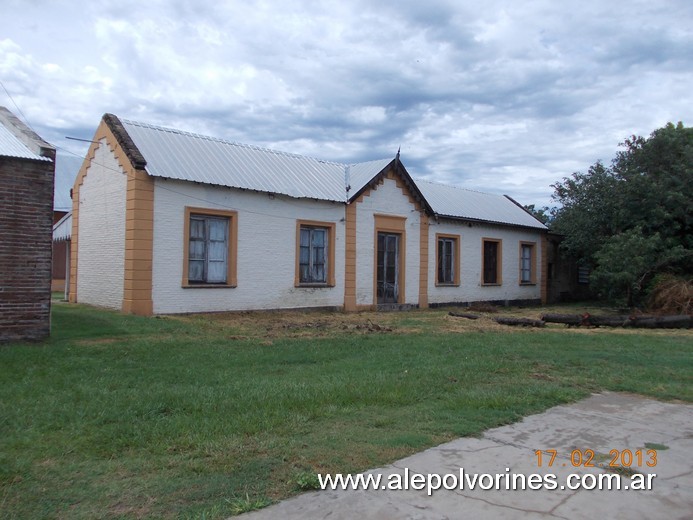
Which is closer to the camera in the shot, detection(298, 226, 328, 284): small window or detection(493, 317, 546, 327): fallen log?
detection(493, 317, 546, 327): fallen log

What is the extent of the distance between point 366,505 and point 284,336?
8.68 m

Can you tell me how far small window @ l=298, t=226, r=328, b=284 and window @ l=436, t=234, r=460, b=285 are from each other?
5.51m

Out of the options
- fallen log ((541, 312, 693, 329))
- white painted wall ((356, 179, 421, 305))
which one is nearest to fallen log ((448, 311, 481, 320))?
fallen log ((541, 312, 693, 329))

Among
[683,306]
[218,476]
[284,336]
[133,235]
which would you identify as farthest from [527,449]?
[683,306]

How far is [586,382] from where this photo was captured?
324 inches

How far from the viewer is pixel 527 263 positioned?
27828mm

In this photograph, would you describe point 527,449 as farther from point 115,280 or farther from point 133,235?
point 115,280

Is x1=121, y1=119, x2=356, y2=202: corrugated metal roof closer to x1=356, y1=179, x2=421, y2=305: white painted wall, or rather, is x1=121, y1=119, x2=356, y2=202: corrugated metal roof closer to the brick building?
x1=356, y1=179, x2=421, y2=305: white painted wall

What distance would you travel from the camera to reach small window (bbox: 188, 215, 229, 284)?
1642 cm

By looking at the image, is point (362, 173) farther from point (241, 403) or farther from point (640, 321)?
point (241, 403)

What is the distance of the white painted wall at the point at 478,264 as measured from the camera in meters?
23.0

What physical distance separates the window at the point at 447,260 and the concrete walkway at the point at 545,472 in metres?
16.8

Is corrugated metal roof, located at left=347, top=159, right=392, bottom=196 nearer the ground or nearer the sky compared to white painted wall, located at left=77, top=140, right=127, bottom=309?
nearer the sky

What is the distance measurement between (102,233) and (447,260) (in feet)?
41.8
